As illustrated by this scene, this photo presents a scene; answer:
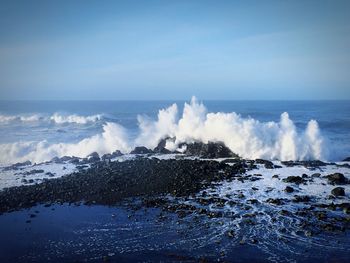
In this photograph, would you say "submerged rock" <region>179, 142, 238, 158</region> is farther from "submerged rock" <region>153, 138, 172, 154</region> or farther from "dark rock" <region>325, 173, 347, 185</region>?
"dark rock" <region>325, 173, 347, 185</region>

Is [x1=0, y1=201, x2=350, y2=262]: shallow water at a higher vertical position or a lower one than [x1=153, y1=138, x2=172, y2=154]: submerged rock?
lower

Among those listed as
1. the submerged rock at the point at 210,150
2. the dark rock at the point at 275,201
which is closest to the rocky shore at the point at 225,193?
the dark rock at the point at 275,201

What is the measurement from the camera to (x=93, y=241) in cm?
1233

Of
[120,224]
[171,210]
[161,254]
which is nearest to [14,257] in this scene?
[120,224]


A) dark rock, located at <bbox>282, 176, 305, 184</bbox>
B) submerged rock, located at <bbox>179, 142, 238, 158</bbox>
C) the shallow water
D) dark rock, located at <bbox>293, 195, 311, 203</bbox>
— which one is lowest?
the shallow water

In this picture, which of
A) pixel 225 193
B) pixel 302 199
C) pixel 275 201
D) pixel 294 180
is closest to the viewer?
pixel 275 201

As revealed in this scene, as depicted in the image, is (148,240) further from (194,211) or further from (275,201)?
(275,201)

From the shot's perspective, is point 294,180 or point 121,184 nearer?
point 294,180

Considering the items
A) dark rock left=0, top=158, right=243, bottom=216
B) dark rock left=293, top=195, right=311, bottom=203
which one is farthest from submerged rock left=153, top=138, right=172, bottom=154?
dark rock left=293, top=195, right=311, bottom=203

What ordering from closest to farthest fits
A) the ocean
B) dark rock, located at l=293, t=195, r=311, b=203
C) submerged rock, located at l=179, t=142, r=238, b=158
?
the ocean, dark rock, located at l=293, t=195, r=311, b=203, submerged rock, located at l=179, t=142, r=238, b=158

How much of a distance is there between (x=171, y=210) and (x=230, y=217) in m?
2.92

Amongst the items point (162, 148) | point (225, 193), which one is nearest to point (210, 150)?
point (162, 148)

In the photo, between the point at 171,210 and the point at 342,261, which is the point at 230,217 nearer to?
the point at 171,210

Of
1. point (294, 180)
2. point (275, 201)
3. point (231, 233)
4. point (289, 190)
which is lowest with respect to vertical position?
point (231, 233)
